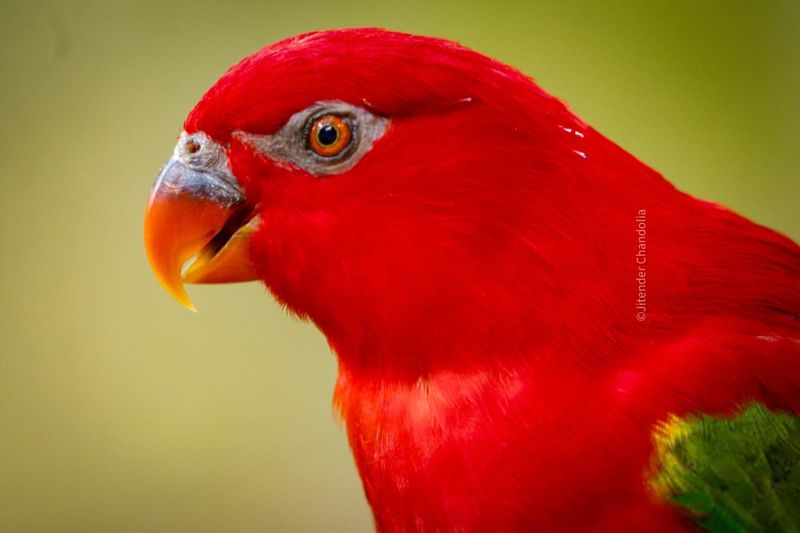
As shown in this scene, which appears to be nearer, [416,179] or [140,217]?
[416,179]

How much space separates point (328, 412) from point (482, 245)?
3.23 ft

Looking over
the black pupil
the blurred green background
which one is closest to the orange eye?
the black pupil

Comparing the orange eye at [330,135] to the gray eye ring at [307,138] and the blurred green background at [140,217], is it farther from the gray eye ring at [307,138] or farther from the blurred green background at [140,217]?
the blurred green background at [140,217]

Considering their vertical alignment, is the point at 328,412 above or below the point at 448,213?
below

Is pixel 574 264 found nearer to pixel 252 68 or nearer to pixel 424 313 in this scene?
pixel 424 313

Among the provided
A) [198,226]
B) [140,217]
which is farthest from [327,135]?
[140,217]

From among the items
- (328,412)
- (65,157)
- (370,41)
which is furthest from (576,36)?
(65,157)

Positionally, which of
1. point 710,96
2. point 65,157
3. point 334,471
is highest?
point 710,96

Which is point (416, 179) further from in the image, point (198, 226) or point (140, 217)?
point (140, 217)

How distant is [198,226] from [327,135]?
0.18 m

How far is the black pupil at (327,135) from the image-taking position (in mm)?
791

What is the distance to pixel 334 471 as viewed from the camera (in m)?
1.70

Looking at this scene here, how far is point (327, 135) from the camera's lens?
2.61 feet

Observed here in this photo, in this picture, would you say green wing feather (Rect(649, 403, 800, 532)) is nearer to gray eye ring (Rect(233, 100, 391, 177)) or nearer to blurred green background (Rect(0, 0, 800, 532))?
gray eye ring (Rect(233, 100, 391, 177))
